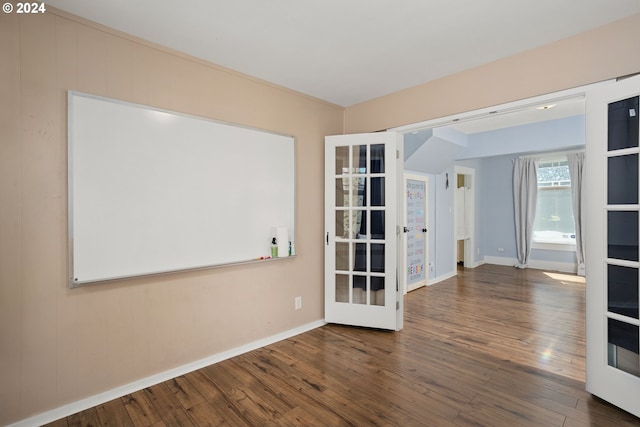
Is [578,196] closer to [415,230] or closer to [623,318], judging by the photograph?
[415,230]

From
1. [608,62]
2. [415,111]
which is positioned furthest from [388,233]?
[608,62]

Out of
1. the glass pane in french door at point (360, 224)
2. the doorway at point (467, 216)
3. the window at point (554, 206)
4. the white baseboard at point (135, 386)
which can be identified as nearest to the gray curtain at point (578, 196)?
the window at point (554, 206)

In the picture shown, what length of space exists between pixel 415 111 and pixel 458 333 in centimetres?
236

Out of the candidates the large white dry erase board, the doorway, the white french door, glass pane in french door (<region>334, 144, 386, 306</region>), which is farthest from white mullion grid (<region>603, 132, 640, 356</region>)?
the doorway

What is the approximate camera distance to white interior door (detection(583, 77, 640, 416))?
6.21ft

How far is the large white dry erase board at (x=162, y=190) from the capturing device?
204 centimetres

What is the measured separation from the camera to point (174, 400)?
2.12 meters

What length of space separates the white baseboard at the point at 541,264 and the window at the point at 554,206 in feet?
1.28

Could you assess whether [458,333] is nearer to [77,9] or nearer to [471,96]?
[471,96]

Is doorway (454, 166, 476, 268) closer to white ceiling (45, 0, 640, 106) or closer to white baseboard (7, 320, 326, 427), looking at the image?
white ceiling (45, 0, 640, 106)

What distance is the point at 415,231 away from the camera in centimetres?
518

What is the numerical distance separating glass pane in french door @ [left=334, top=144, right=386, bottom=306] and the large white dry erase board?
2.45ft

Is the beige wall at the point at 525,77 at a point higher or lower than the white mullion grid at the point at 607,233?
higher

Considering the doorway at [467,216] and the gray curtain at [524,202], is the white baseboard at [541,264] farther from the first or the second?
the doorway at [467,216]
